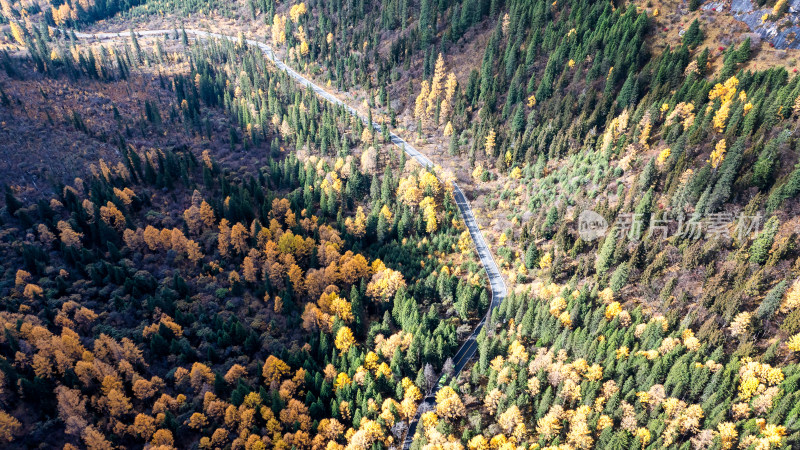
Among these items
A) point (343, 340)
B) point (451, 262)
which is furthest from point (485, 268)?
point (343, 340)

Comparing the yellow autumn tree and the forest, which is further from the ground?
the forest

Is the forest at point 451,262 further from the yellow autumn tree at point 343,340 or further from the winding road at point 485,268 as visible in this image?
the winding road at point 485,268

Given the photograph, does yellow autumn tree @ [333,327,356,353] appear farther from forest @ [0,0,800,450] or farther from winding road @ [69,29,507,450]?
winding road @ [69,29,507,450]

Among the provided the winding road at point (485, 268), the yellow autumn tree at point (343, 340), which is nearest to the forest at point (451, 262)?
the yellow autumn tree at point (343, 340)

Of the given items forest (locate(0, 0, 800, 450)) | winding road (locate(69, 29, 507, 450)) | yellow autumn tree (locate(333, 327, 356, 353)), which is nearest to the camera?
forest (locate(0, 0, 800, 450))

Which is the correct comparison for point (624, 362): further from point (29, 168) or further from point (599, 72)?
point (29, 168)

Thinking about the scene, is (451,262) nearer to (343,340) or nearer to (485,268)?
(485,268)

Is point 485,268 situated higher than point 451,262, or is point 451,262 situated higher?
point 451,262

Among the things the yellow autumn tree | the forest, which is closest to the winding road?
the forest
